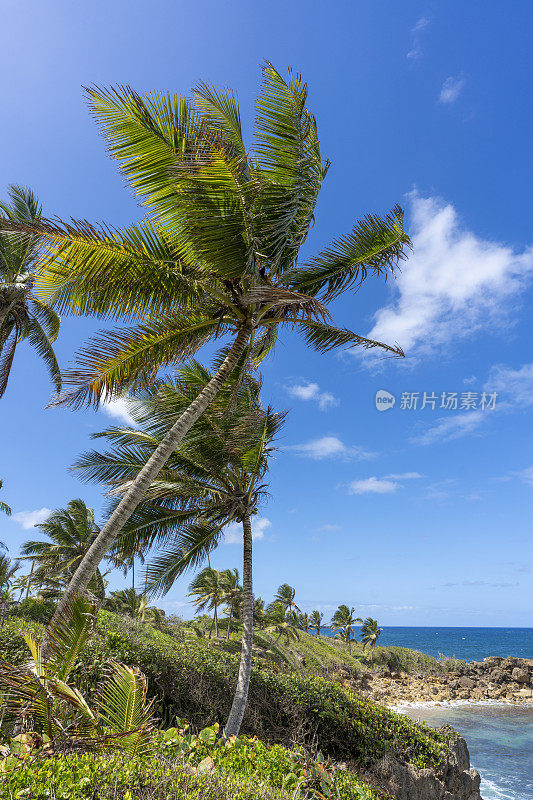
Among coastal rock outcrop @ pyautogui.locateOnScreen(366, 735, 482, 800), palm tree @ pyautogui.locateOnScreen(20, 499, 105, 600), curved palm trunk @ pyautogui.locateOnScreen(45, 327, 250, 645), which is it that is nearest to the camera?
curved palm trunk @ pyautogui.locateOnScreen(45, 327, 250, 645)

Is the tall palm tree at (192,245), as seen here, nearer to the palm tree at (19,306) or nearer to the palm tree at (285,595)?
the palm tree at (19,306)

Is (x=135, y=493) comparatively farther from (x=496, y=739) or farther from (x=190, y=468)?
(x=496, y=739)

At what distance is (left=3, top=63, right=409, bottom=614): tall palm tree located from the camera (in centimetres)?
590

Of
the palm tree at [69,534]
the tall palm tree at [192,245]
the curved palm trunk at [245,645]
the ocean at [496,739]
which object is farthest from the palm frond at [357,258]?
the palm tree at [69,534]

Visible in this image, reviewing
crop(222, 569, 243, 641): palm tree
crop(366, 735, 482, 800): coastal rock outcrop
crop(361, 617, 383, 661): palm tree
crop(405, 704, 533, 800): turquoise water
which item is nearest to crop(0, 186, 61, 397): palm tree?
crop(366, 735, 482, 800): coastal rock outcrop

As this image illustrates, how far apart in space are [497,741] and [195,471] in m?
25.7

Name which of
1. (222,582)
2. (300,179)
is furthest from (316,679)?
(222,582)

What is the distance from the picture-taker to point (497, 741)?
23.2 metres

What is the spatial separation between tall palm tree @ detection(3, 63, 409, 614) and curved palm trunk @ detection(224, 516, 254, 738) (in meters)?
4.49

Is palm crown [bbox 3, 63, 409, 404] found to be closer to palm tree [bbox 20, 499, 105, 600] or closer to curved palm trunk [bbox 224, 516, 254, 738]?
curved palm trunk [bbox 224, 516, 254, 738]

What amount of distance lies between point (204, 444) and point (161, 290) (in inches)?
164

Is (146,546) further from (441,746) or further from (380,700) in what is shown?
(380,700)

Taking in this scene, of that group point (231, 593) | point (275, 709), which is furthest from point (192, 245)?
point (231, 593)

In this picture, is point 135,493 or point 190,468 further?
point 190,468
